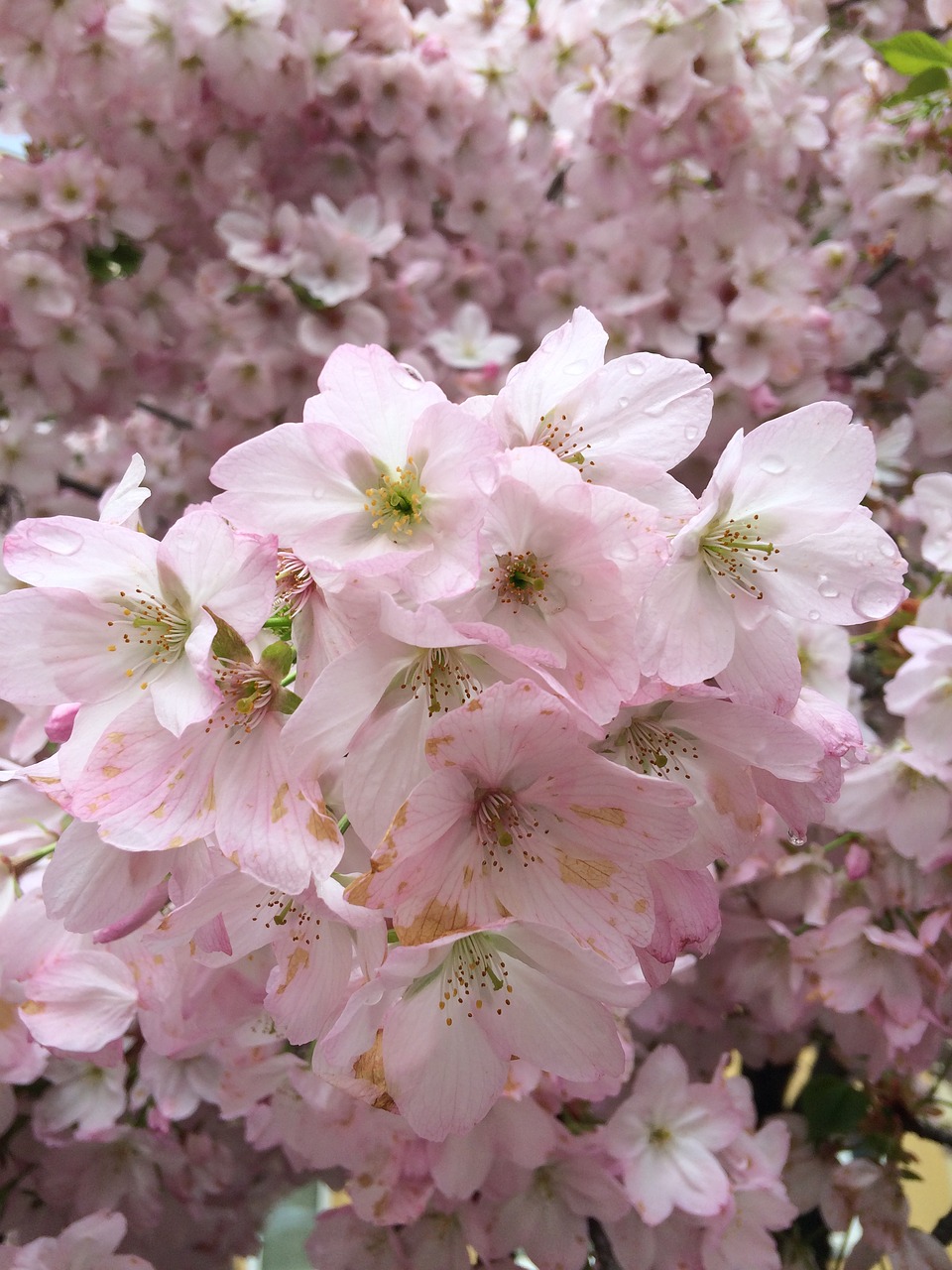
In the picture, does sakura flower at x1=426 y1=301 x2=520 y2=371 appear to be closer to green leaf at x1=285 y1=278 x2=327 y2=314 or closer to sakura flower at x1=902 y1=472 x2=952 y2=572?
green leaf at x1=285 y1=278 x2=327 y2=314

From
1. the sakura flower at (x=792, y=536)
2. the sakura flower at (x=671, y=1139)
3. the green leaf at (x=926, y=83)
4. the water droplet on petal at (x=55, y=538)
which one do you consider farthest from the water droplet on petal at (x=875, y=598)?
the green leaf at (x=926, y=83)

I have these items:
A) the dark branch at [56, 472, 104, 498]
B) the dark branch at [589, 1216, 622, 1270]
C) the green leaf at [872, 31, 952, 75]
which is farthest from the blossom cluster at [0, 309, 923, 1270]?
the dark branch at [56, 472, 104, 498]

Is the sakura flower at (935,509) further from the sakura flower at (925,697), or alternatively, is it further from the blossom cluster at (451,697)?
the blossom cluster at (451,697)

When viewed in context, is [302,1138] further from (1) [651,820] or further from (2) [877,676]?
(2) [877,676]

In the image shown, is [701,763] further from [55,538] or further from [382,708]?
[55,538]

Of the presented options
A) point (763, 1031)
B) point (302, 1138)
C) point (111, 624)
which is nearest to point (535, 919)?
point (111, 624)
